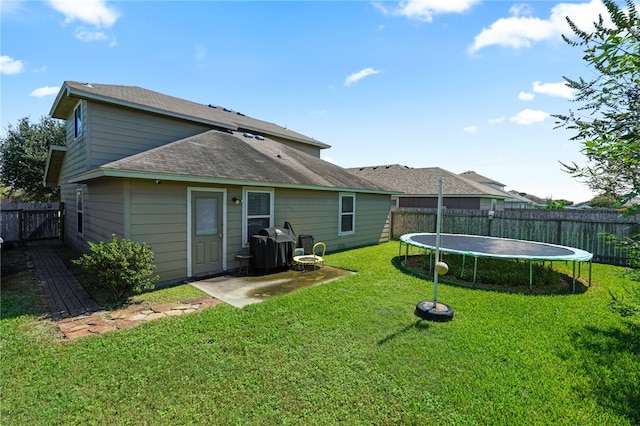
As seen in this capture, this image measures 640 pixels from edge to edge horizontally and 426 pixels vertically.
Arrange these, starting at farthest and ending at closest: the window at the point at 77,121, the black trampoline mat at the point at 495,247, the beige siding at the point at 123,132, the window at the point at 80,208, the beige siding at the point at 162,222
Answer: the window at the point at 80,208
the window at the point at 77,121
the beige siding at the point at 123,132
the black trampoline mat at the point at 495,247
the beige siding at the point at 162,222

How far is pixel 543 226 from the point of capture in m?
11.1

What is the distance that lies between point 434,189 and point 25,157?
26103mm

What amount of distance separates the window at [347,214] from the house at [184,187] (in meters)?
0.04

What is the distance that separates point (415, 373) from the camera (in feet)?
10.5

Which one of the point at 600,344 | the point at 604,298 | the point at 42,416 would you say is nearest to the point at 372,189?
the point at 604,298

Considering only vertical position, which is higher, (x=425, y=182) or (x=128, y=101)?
(x=128, y=101)

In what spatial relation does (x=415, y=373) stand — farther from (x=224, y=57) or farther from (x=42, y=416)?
(x=224, y=57)

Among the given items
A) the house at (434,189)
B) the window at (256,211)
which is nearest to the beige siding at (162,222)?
the window at (256,211)

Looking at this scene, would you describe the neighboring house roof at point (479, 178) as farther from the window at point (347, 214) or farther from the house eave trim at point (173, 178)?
the house eave trim at point (173, 178)

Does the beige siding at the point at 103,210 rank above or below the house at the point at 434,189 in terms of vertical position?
below

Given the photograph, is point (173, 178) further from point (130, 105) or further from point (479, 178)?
point (479, 178)

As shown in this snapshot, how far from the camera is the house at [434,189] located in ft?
63.3

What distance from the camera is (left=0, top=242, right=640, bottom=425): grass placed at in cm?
264

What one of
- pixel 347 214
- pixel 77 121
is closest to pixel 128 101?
pixel 77 121
